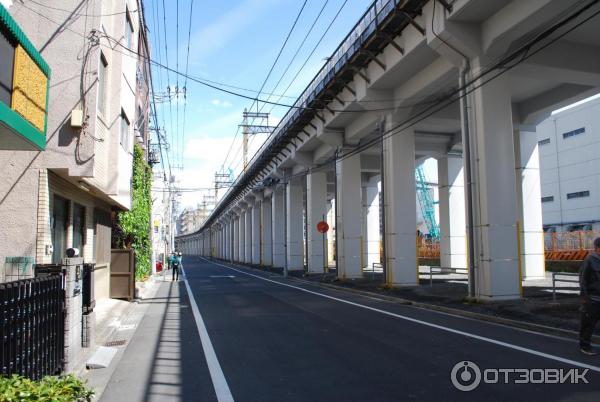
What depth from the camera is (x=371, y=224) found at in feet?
135

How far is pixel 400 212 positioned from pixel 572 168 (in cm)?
3543

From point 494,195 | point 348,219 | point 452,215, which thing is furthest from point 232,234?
point 494,195

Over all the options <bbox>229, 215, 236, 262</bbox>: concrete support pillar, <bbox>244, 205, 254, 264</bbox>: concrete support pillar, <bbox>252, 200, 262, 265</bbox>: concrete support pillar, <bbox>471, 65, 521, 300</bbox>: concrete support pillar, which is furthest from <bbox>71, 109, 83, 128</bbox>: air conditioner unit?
<bbox>229, 215, 236, 262</bbox>: concrete support pillar

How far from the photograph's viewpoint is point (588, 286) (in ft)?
25.8

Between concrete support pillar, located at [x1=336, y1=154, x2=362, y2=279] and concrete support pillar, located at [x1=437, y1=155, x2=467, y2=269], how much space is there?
6.18 m

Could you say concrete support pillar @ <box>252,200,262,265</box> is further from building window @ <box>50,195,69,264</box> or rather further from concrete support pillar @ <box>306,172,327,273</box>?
building window @ <box>50,195,69,264</box>

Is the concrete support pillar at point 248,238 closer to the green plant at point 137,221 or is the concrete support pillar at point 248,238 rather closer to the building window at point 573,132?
the green plant at point 137,221

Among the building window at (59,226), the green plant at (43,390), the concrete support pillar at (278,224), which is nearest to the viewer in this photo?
the green plant at (43,390)

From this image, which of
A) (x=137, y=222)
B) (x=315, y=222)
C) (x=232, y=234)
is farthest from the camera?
(x=232, y=234)

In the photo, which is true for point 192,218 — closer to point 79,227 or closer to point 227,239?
point 227,239

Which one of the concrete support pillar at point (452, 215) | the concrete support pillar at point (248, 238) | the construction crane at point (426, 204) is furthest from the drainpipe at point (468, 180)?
the construction crane at point (426, 204)

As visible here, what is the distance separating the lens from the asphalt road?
20.7ft

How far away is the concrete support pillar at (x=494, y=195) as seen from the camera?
594 inches

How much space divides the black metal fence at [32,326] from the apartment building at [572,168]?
48908 millimetres
